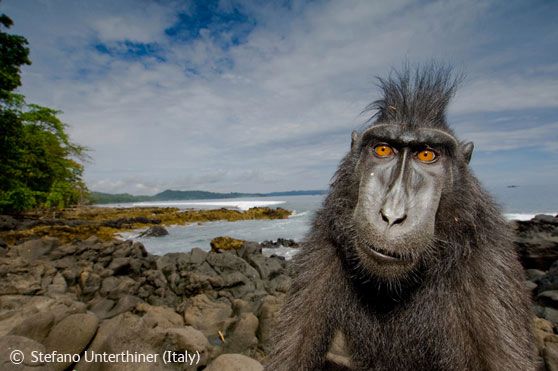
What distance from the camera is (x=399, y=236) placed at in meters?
2.07

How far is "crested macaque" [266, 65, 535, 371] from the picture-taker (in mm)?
2205

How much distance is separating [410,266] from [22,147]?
105 feet

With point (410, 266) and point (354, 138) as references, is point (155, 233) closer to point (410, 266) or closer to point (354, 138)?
point (354, 138)

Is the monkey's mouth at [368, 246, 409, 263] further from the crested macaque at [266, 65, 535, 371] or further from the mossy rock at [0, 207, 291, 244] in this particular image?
the mossy rock at [0, 207, 291, 244]

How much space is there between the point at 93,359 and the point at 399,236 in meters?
4.18

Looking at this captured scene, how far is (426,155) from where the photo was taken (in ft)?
8.13

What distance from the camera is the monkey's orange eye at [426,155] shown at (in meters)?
2.47

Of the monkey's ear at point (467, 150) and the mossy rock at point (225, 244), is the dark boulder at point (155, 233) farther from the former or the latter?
the monkey's ear at point (467, 150)

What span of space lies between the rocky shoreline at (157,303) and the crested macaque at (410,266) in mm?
788

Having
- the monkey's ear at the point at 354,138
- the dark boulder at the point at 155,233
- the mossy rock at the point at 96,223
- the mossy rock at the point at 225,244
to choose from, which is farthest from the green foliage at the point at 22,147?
the monkey's ear at the point at 354,138

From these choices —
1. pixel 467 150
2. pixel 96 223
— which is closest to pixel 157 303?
pixel 467 150

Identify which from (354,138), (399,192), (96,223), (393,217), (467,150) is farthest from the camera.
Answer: (96,223)

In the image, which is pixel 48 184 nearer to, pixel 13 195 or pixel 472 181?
pixel 13 195

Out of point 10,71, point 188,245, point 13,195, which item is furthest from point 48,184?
point 188,245
